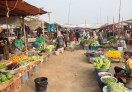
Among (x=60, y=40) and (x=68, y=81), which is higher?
(x=60, y=40)

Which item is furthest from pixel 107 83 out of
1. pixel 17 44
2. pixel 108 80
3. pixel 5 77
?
pixel 17 44

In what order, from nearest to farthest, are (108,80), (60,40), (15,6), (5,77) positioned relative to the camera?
(5,77)
(108,80)
(15,6)
(60,40)

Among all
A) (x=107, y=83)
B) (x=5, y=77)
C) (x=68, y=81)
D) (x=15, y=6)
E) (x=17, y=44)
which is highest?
(x=15, y=6)

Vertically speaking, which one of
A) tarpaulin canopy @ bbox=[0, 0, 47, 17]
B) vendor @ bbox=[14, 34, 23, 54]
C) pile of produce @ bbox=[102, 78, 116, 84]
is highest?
tarpaulin canopy @ bbox=[0, 0, 47, 17]

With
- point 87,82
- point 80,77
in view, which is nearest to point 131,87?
point 87,82

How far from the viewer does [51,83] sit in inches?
238

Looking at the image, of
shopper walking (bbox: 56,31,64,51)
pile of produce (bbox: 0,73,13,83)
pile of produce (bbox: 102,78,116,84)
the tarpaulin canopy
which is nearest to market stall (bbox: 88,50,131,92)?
pile of produce (bbox: 102,78,116,84)

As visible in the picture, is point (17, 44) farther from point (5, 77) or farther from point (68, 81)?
point (5, 77)

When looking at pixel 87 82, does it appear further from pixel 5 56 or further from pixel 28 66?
pixel 5 56

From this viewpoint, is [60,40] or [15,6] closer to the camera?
[15,6]

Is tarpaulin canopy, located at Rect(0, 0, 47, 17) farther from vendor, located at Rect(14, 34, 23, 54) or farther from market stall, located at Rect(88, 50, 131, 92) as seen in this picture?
market stall, located at Rect(88, 50, 131, 92)

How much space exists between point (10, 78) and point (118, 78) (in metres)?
3.13

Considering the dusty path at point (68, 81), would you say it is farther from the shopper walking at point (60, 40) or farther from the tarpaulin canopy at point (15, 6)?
the shopper walking at point (60, 40)

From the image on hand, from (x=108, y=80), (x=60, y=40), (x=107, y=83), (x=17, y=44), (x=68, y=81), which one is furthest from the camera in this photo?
(x=60, y=40)
